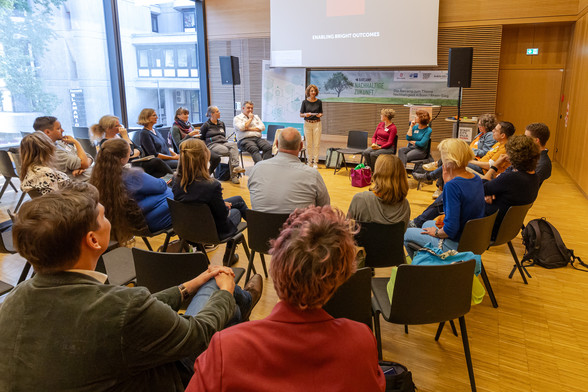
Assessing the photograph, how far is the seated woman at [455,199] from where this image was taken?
9.75ft

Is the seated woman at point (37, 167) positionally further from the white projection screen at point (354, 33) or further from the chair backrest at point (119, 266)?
the white projection screen at point (354, 33)

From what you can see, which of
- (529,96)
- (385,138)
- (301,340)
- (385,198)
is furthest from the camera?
(529,96)

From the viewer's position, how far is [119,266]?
8.99 ft

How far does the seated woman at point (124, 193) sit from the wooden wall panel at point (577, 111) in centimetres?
595

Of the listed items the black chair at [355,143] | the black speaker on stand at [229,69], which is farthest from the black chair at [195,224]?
the black speaker on stand at [229,69]

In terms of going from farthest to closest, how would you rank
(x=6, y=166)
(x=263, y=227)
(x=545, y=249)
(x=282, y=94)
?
(x=282, y=94) < (x=6, y=166) < (x=545, y=249) < (x=263, y=227)

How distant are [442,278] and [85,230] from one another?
162 cm

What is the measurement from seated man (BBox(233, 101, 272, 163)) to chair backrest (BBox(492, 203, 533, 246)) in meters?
4.89

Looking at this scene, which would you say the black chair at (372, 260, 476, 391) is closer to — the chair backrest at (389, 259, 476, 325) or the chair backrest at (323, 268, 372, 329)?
the chair backrest at (389, 259, 476, 325)

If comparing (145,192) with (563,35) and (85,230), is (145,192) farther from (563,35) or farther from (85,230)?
(563,35)

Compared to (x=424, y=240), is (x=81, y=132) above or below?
above

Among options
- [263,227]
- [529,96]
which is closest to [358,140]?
[529,96]

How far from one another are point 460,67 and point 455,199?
15.1ft

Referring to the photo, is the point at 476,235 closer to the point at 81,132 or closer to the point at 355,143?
the point at 355,143
